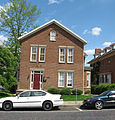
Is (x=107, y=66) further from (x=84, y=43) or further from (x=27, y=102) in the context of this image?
(x=27, y=102)

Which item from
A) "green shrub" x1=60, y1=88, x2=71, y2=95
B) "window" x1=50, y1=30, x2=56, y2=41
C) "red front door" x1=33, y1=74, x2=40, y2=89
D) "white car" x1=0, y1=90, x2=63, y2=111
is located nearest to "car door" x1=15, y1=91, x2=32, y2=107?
"white car" x1=0, y1=90, x2=63, y2=111

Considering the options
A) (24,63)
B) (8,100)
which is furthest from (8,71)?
(8,100)

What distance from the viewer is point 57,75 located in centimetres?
2114

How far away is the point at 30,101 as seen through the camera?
1112cm

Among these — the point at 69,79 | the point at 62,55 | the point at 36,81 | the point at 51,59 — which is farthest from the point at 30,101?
the point at 62,55

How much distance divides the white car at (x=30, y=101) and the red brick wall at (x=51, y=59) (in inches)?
371

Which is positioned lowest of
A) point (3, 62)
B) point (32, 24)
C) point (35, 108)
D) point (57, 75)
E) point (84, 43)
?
point (35, 108)

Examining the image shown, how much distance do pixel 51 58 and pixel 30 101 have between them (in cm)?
1081

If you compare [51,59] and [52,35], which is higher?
[52,35]

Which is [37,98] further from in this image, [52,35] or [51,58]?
[52,35]

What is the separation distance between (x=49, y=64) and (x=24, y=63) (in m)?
3.32

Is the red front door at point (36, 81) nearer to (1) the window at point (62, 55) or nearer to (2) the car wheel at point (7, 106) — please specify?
(1) the window at point (62, 55)

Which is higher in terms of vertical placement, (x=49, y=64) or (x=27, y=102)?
(x=49, y=64)

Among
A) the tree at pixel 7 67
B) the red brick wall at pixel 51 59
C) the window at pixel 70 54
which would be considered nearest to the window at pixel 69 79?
the red brick wall at pixel 51 59
